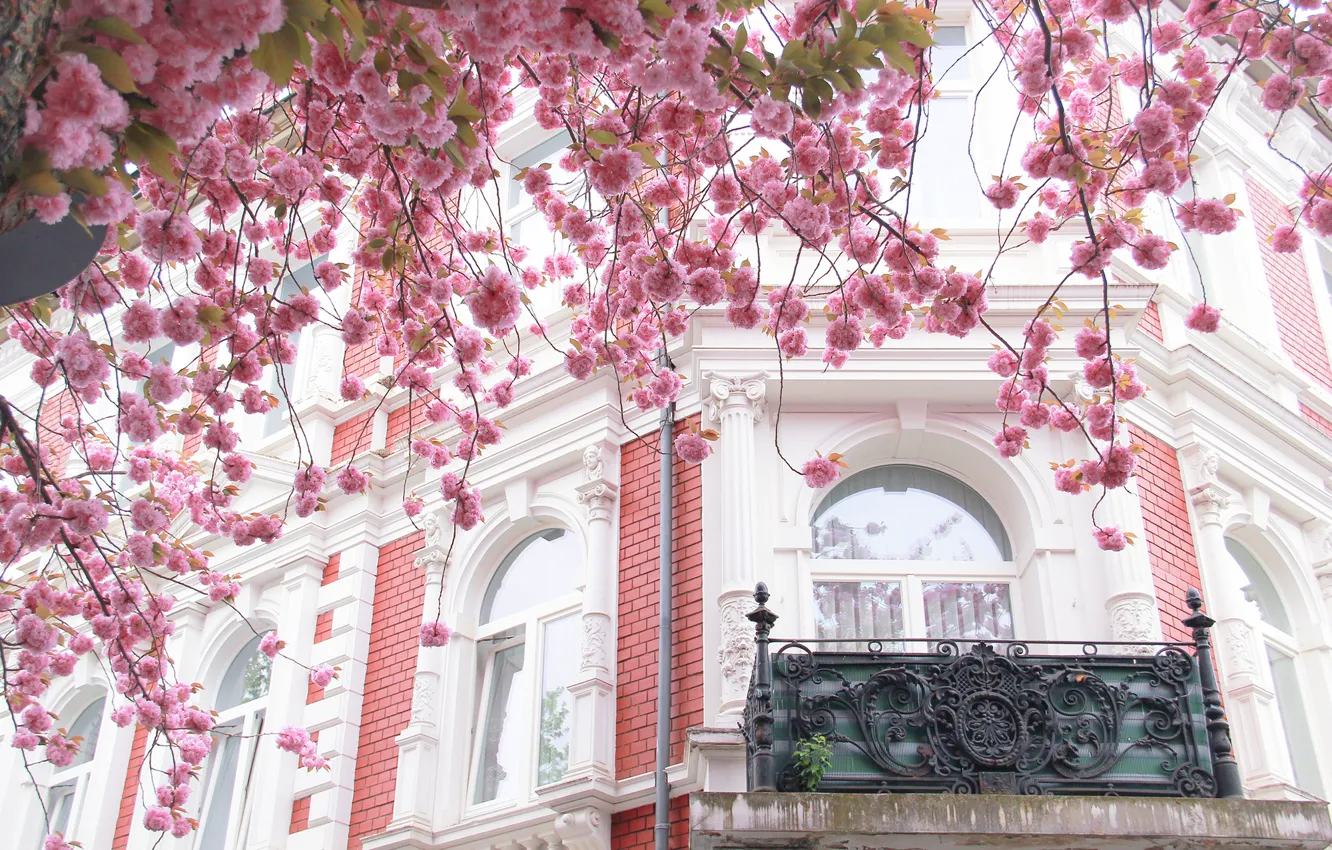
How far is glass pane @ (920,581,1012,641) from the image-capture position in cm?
911

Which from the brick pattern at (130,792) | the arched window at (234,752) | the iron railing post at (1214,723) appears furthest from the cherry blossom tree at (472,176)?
the brick pattern at (130,792)

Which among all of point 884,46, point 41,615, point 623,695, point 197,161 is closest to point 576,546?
point 623,695

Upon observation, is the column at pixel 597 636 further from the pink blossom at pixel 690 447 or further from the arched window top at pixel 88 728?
the arched window top at pixel 88 728

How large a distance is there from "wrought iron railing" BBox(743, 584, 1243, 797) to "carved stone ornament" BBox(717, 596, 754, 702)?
86cm

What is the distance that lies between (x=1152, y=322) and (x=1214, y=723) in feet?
14.1

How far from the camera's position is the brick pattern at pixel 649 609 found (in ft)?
29.4

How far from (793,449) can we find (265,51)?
652 centimetres

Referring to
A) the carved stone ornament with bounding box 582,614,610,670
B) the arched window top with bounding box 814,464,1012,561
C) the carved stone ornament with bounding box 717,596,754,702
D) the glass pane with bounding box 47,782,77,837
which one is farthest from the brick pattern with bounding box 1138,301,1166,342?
the glass pane with bounding box 47,782,77,837

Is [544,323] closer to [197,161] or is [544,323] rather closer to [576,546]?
[576,546]

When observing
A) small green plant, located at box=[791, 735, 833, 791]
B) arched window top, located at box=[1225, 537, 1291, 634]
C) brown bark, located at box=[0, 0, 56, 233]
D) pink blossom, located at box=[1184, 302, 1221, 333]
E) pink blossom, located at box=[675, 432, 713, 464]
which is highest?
arched window top, located at box=[1225, 537, 1291, 634]

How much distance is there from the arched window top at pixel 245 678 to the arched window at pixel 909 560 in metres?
6.14

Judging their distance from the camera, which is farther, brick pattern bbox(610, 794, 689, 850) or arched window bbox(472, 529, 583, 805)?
arched window bbox(472, 529, 583, 805)

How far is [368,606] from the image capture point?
11.7 m

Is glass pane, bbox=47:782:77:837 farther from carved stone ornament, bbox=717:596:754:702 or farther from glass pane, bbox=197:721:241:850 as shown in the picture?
carved stone ornament, bbox=717:596:754:702
